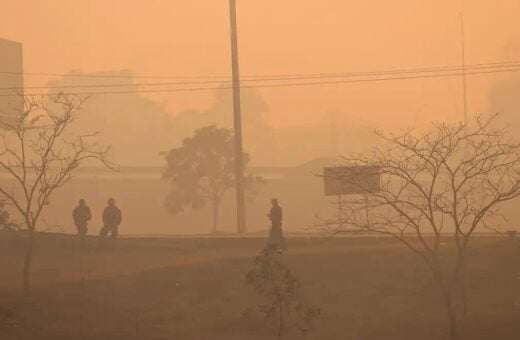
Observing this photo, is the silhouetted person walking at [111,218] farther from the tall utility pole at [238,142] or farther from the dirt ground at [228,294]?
the tall utility pole at [238,142]

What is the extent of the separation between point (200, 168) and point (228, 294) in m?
35.8

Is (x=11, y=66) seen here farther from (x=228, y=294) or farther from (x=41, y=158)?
(x=228, y=294)

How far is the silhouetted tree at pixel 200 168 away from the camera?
58.7 meters

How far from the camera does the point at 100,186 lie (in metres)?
73.9

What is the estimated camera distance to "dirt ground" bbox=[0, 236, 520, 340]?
19.6 m

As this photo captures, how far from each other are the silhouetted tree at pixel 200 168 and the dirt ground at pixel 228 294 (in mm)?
28788

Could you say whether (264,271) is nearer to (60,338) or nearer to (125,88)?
(60,338)

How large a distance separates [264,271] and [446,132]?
5534 millimetres

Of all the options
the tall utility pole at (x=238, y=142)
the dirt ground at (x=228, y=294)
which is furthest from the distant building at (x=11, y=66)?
the dirt ground at (x=228, y=294)

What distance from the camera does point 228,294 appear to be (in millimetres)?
23094

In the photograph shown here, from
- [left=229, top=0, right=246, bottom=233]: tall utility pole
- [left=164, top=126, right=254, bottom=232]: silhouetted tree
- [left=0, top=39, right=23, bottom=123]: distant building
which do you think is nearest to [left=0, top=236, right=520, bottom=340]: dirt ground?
[left=229, top=0, right=246, bottom=233]: tall utility pole

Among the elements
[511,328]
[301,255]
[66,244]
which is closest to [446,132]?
[511,328]

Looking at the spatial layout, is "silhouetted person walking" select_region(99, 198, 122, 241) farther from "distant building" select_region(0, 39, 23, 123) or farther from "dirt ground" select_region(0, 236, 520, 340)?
"distant building" select_region(0, 39, 23, 123)

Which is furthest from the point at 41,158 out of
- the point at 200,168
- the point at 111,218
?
the point at 200,168
